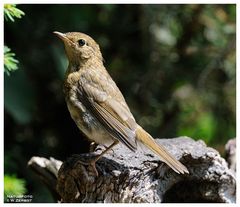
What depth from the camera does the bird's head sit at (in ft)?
19.0

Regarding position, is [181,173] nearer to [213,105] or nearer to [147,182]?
[147,182]

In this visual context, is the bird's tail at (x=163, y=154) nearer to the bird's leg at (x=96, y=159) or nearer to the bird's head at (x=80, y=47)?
the bird's leg at (x=96, y=159)

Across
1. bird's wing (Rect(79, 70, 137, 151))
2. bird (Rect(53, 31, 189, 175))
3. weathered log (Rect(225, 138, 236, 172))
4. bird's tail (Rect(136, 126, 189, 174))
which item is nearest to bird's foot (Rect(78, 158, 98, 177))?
bird (Rect(53, 31, 189, 175))

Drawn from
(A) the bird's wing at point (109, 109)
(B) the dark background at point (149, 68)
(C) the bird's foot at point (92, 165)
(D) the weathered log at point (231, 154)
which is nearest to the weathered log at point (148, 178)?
(C) the bird's foot at point (92, 165)

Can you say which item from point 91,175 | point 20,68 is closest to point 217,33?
point 20,68

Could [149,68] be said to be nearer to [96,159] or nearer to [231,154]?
[231,154]

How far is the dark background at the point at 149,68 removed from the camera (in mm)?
7262

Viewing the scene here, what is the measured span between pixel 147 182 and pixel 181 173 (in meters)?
0.35

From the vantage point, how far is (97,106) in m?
5.45

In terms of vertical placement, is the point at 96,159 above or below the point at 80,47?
below

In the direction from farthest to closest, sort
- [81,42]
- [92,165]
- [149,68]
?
1. [149,68]
2. [81,42]
3. [92,165]

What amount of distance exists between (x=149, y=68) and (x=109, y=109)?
2.46 meters

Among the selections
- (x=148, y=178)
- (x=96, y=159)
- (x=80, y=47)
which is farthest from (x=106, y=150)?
(x=80, y=47)

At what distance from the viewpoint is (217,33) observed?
7.79 metres
